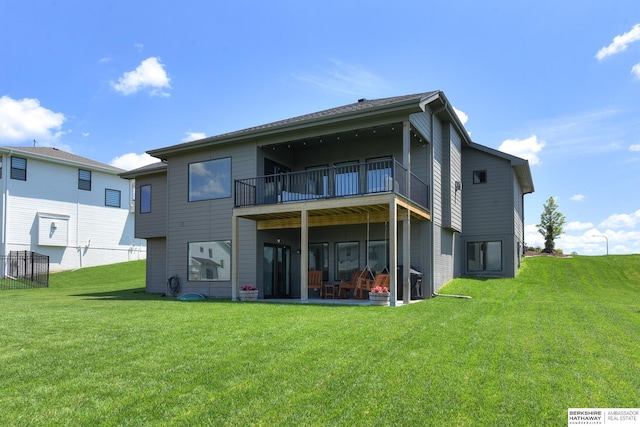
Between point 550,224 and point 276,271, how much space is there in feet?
73.4

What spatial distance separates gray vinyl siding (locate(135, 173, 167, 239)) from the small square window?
12195 millimetres

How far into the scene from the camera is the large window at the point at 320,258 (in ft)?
49.2

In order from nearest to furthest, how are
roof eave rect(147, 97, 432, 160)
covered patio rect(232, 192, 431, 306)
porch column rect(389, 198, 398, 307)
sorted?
porch column rect(389, 198, 398, 307) < covered patio rect(232, 192, 431, 306) < roof eave rect(147, 97, 432, 160)

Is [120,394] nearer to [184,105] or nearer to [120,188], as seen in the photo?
[184,105]

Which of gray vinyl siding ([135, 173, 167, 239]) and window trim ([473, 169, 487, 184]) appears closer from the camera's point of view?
window trim ([473, 169, 487, 184])

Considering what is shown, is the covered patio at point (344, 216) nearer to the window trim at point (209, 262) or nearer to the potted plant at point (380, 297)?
the potted plant at point (380, 297)

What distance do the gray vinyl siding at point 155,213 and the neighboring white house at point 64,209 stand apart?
30.7ft

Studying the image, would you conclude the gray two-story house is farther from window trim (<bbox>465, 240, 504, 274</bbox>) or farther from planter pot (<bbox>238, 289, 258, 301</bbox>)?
planter pot (<bbox>238, 289, 258, 301</bbox>)

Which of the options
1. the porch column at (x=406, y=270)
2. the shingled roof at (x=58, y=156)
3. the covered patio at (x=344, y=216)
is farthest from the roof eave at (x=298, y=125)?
the shingled roof at (x=58, y=156)

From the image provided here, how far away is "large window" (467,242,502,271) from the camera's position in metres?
17.0

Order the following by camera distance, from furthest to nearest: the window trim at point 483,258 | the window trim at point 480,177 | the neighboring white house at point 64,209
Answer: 1. the neighboring white house at point 64,209
2. the window trim at point 480,177
3. the window trim at point 483,258

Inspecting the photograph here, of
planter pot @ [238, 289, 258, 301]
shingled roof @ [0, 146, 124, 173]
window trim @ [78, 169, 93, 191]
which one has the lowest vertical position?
planter pot @ [238, 289, 258, 301]

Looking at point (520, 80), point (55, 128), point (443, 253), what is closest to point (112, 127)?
point (55, 128)

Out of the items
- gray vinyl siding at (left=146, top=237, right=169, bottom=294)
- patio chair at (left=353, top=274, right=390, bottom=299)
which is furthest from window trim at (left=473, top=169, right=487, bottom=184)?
gray vinyl siding at (left=146, top=237, right=169, bottom=294)
